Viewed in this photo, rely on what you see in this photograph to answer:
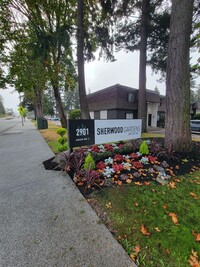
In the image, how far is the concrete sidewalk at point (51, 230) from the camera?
1471mm

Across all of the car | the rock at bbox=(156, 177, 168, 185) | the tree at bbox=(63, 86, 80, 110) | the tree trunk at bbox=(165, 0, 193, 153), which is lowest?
the rock at bbox=(156, 177, 168, 185)

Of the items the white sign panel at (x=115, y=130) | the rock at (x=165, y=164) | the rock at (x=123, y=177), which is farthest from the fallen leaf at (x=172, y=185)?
the white sign panel at (x=115, y=130)

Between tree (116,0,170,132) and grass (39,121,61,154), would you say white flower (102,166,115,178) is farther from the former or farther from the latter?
tree (116,0,170,132)

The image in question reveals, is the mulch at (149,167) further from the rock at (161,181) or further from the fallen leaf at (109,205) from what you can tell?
the fallen leaf at (109,205)

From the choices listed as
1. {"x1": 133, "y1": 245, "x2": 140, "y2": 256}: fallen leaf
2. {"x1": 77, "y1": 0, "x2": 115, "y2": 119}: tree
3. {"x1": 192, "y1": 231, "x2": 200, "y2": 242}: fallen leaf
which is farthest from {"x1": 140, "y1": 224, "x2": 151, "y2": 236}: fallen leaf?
{"x1": 77, "y1": 0, "x2": 115, "y2": 119}: tree

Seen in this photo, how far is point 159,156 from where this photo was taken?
4379 millimetres

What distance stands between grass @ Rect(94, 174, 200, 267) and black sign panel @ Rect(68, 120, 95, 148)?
1.69m

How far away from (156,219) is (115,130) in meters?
3.11

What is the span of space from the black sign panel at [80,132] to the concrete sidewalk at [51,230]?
1.18m

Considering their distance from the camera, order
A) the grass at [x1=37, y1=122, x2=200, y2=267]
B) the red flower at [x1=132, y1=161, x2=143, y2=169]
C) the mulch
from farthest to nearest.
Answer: the red flower at [x1=132, y1=161, x2=143, y2=169] < the mulch < the grass at [x1=37, y1=122, x2=200, y2=267]

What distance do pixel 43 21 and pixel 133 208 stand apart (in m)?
14.1

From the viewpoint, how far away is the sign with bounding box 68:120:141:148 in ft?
12.6

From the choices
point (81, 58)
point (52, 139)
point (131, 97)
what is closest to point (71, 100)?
point (131, 97)

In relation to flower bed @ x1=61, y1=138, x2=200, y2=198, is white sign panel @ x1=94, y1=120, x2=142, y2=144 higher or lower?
higher
